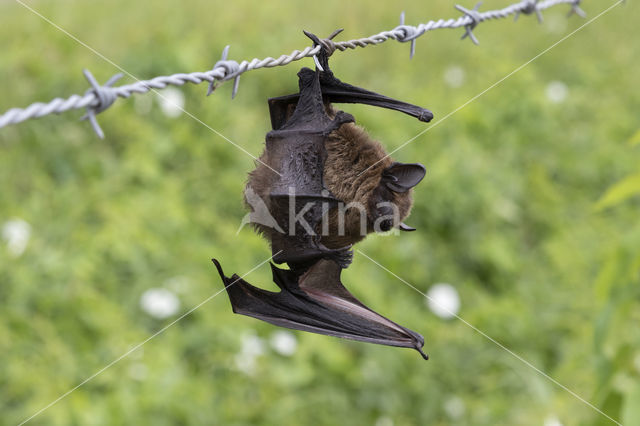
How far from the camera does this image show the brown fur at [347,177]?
1750 millimetres

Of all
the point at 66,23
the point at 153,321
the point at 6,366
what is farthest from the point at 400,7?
the point at 6,366

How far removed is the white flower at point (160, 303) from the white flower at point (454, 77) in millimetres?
4262

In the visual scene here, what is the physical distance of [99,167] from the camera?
5082 millimetres

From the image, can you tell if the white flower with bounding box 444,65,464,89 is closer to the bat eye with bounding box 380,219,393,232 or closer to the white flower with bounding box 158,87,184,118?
the white flower with bounding box 158,87,184,118

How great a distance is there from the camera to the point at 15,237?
13.9ft

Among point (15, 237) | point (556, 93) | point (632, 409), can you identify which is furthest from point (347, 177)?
point (556, 93)

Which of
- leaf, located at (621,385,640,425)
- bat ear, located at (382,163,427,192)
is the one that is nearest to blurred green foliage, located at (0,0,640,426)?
leaf, located at (621,385,640,425)

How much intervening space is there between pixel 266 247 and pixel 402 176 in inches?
117

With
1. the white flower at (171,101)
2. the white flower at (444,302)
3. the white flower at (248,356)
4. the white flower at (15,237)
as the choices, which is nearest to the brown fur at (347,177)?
the white flower at (248,356)

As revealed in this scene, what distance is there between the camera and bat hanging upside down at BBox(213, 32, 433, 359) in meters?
1.68

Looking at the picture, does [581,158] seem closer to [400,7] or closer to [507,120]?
[507,120]

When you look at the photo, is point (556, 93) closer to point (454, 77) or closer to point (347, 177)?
point (454, 77)

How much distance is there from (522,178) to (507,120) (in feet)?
2.99

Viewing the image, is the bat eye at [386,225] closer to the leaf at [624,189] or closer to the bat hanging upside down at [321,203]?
the bat hanging upside down at [321,203]
